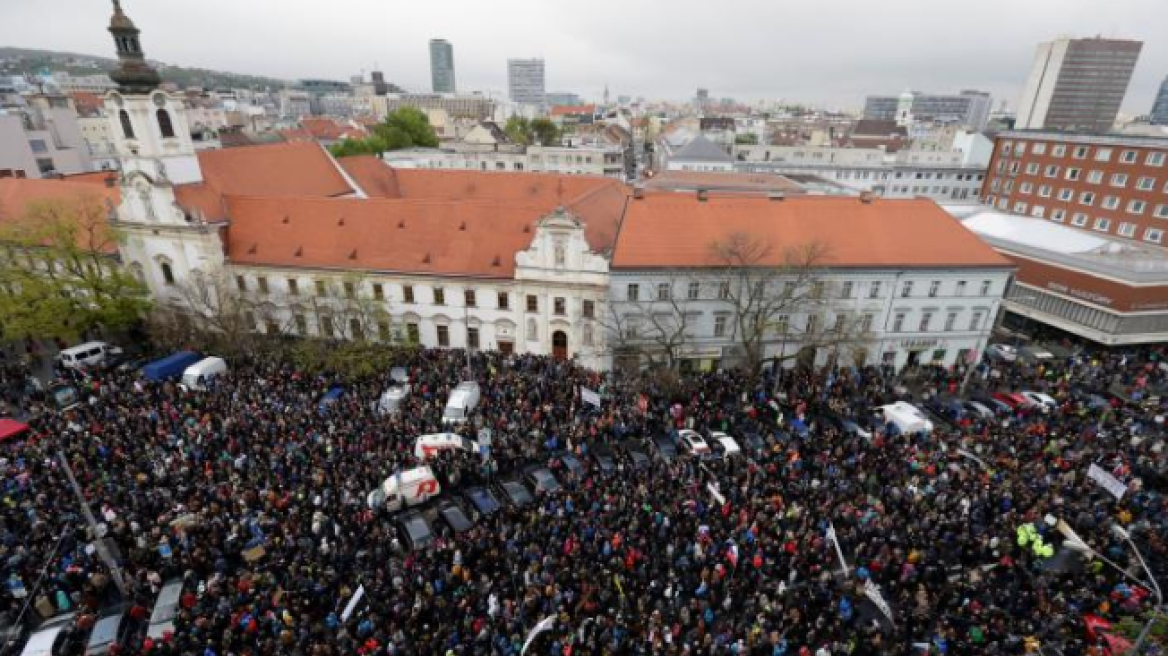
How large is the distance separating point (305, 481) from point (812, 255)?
92.2 feet

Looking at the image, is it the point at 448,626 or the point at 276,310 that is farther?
the point at 276,310

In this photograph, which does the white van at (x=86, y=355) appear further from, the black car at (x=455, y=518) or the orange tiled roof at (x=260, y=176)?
the black car at (x=455, y=518)

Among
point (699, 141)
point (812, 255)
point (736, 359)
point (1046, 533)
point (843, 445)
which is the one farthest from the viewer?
point (699, 141)

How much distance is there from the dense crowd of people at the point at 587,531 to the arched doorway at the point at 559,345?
7.29m

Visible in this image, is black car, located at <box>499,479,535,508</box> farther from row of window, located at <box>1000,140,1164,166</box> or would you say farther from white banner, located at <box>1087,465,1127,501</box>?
row of window, located at <box>1000,140,1164,166</box>

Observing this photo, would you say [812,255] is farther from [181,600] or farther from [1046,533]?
→ [181,600]

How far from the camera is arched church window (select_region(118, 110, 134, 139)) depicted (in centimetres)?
3638

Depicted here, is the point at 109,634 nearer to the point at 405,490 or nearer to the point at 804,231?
the point at 405,490

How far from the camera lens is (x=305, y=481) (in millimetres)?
23688

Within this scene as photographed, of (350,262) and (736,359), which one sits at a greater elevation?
(350,262)

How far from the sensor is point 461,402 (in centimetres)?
2992

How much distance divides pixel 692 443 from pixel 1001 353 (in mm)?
27378

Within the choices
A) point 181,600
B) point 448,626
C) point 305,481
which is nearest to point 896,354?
point 448,626

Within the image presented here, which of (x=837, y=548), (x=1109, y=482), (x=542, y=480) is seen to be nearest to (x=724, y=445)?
(x=837, y=548)
